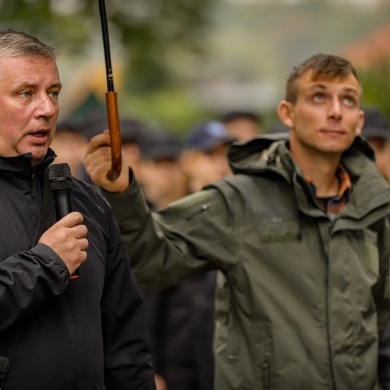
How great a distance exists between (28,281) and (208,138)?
6.63 m

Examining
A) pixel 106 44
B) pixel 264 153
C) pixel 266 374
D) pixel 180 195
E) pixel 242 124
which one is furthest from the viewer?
pixel 242 124

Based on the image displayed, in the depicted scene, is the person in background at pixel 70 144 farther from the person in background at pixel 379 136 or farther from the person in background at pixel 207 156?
the person in background at pixel 379 136

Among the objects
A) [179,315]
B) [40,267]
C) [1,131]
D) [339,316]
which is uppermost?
[1,131]

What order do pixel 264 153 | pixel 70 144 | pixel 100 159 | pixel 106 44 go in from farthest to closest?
pixel 70 144 < pixel 264 153 < pixel 100 159 < pixel 106 44

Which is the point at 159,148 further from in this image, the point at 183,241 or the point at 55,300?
the point at 55,300

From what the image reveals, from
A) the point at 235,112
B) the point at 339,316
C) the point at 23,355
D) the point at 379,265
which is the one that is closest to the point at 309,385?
the point at 339,316

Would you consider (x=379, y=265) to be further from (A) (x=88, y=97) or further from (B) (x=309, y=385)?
(A) (x=88, y=97)

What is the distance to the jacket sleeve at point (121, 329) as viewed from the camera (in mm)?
5504

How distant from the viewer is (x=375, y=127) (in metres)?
9.82

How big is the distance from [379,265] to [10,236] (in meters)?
2.59

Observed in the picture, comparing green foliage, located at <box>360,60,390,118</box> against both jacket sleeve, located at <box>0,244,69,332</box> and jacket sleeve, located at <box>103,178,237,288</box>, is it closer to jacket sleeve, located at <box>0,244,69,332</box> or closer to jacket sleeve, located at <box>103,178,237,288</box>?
jacket sleeve, located at <box>103,178,237,288</box>

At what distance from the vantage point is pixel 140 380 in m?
5.56

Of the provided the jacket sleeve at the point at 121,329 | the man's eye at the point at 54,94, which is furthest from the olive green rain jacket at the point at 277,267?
the man's eye at the point at 54,94

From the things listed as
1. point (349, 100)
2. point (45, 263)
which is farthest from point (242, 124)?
point (45, 263)
